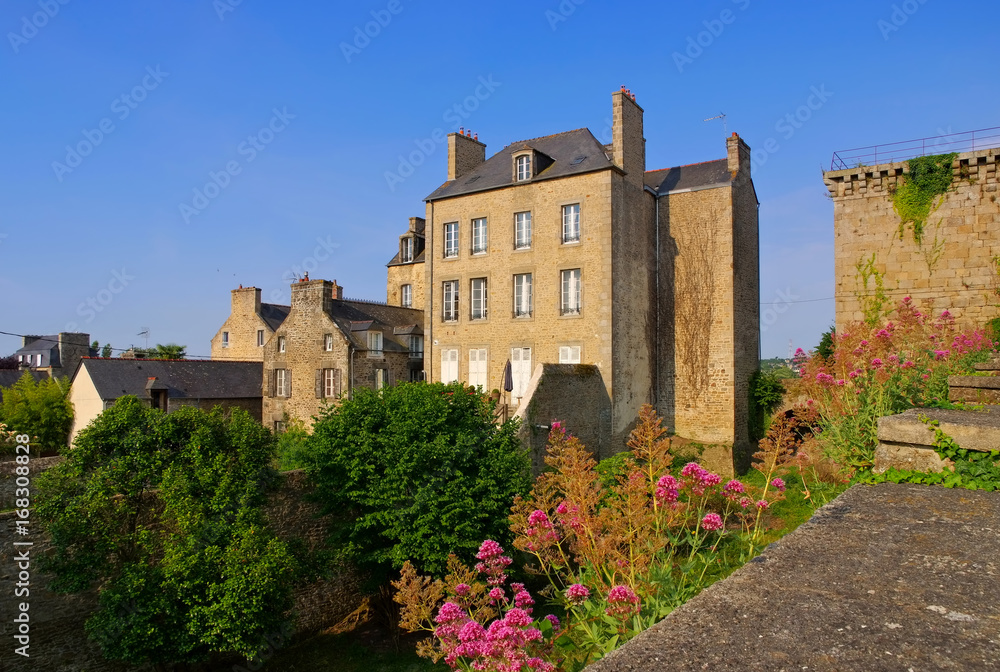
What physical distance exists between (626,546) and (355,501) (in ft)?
29.2

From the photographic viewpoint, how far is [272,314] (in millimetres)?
34125

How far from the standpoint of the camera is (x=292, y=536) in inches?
505

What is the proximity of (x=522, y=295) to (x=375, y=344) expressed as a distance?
696 centimetres

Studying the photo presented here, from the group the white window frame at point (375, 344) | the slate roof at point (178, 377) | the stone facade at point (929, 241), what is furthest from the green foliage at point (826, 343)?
the slate roof at point (178, 377)

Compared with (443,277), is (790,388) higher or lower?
lower

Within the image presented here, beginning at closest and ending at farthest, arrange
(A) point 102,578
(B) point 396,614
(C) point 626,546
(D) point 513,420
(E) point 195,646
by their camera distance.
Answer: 1. (C) point 626,546
2. (E) point 195,646
3. (A) point 102,578
4. (B) point 396,614
5. (D) point 513,420

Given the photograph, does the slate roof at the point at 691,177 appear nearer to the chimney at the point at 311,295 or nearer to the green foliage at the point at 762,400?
the green foliage at the point at 762,400

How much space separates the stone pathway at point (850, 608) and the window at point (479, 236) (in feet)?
60.9

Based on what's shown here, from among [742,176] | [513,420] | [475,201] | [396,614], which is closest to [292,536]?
[396,614]

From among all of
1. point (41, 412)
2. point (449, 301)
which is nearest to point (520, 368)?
point (449, 301)

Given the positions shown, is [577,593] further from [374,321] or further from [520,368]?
[374,321]

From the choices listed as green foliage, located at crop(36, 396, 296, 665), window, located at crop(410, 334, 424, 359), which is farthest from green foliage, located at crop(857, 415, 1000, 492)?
window, located at crop(410, 334, 424, 359)

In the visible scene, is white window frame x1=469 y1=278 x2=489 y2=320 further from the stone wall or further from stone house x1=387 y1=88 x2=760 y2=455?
the stone wall

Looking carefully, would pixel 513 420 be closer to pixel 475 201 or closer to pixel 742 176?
pixel 475 201
